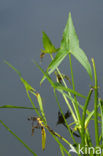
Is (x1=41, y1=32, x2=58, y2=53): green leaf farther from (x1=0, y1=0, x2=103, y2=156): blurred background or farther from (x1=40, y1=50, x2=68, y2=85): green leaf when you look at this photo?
(x1=0, y1=0, x2=103, y2=156): blurred background

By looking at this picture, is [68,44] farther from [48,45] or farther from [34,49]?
[34,49]

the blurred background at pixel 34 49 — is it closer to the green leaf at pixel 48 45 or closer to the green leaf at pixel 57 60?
the green leaf at pixel 48 45

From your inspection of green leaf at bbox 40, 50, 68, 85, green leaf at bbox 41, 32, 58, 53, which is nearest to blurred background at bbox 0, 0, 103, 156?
green leaf at bbox 41, 32, 58, 53

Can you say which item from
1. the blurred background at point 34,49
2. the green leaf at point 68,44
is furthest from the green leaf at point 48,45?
the blurred background at point 34,49

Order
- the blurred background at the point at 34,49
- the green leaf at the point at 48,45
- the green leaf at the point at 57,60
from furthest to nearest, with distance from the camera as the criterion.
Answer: the blurred background at the point at 34,49 < the green leaf at the point at 48,45 < the green leaf at the point at 57,60

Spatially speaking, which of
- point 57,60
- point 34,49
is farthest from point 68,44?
point 34,49

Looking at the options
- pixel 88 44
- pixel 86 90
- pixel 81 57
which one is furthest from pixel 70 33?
pixel 88 44

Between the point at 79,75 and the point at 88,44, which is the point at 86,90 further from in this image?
the point at 88,44

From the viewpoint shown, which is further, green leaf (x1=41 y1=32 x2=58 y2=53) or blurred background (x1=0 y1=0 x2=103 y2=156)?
blurred background (x1=0 y1=0 x2=103 y2=156)
